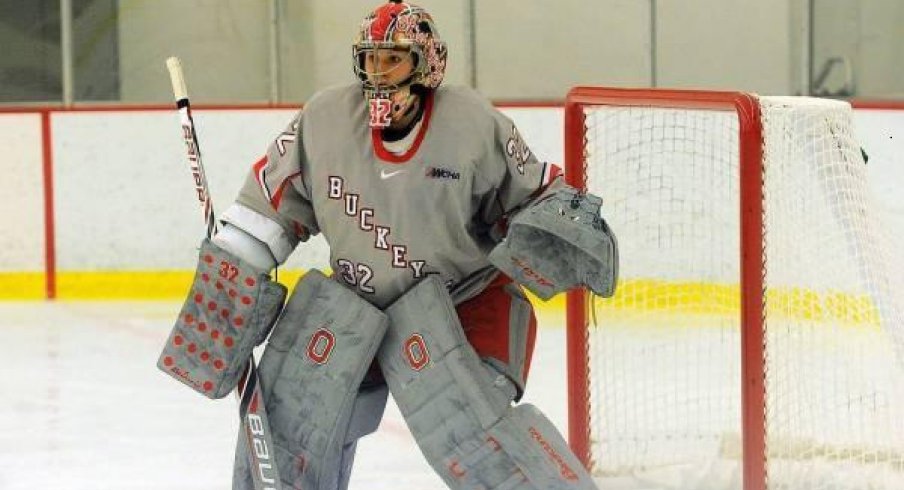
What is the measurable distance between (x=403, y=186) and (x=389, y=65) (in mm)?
189

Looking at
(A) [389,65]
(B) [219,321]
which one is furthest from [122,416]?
(A) [389,65]

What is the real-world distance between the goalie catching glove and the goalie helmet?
0.84 feet

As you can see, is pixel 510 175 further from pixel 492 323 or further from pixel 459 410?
pixel 459 410

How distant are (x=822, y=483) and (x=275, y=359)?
138 cm

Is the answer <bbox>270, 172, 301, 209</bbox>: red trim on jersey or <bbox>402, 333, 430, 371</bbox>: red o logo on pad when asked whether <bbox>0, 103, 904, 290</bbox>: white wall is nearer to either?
<bbox>270, 172, 301, 209</bbox>: red trim on jersey

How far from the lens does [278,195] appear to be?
124 inches

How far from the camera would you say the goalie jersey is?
3.04 m

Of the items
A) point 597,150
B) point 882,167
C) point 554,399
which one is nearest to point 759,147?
point 597,150

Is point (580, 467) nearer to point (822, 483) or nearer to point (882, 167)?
point (822, 483)

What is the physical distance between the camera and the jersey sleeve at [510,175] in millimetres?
3068

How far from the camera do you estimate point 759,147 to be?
375 centimetres

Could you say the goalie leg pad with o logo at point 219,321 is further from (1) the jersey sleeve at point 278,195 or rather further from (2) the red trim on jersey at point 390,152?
(2) the red trim on jersey at point 390,152

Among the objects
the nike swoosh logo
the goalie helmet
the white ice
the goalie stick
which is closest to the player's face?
the goalie helmet

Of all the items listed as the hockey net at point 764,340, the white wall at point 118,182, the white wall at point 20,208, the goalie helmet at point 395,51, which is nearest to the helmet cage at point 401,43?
the goalie helmet at point 395,51
